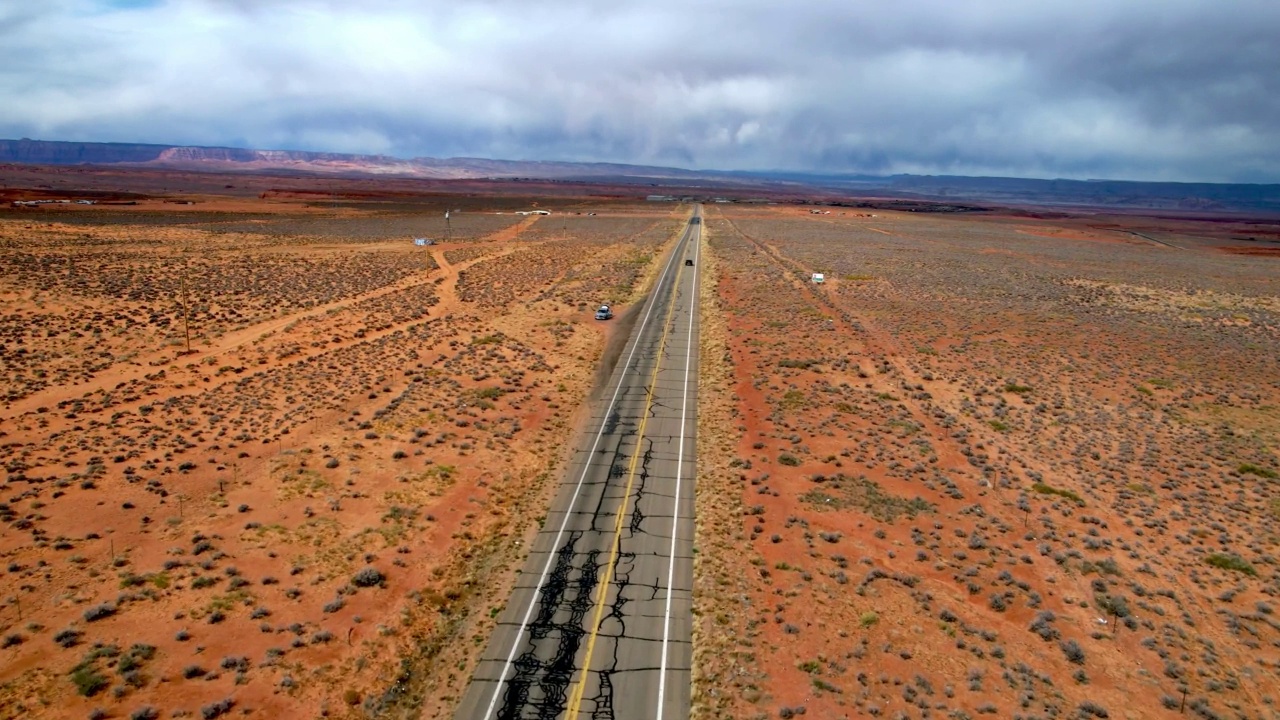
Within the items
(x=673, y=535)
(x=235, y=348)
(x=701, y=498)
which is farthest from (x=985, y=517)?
(x=235, y=348)

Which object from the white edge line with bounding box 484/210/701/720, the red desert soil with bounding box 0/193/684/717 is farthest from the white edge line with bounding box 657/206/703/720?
the red desert soil with bounding box 0/193/684/717

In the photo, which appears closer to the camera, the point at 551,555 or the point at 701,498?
the point at 551,555

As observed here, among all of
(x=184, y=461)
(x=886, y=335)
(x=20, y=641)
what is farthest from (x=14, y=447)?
(x=886, y=335)

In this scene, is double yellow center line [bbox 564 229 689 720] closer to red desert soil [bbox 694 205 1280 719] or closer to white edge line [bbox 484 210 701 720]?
white edge line [bbox 484 210 701 720]

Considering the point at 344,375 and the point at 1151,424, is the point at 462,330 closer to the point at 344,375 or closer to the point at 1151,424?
the point at 344,375

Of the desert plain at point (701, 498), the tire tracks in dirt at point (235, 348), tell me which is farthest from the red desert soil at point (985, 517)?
the tire tracks in dirt at point (235, 348)

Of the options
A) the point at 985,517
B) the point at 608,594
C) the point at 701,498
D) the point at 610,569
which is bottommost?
the point at 608,594

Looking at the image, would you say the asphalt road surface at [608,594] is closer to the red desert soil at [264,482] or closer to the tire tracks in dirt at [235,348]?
the red desert soil at [264,482]

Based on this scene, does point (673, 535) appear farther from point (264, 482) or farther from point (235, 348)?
point (235, 348)
